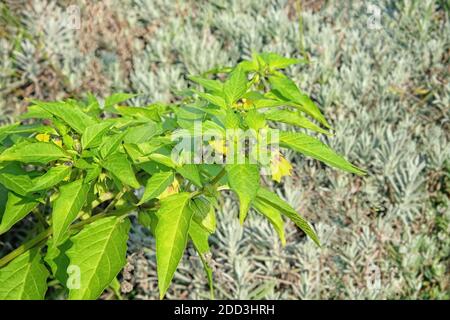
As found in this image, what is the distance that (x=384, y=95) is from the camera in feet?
8.40

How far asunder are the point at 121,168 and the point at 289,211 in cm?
28

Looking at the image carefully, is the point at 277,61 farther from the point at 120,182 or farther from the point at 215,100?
the point at 120,182

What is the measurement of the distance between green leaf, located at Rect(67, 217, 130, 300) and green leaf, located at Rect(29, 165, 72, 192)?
0.10m

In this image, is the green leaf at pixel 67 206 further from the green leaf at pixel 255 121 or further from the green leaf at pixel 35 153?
the green leaf at pixel 255 121

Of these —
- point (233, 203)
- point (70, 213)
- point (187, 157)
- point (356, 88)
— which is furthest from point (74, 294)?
point (356, 88)

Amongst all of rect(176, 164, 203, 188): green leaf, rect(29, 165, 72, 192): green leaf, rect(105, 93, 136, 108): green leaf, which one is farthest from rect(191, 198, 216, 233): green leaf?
rect(105, 93, 136, 108): green leaf

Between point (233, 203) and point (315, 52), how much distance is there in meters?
0.82

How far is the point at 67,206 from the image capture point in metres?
1.02

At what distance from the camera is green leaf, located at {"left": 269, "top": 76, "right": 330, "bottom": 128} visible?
1260 millimetres

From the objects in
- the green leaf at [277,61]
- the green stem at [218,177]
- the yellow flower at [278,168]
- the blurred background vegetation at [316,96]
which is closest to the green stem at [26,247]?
the green stem at [218,177]

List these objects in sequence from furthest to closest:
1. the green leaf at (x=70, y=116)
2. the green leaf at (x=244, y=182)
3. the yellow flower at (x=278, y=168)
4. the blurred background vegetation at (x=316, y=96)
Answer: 1. the blurred background vegetation at (x=316, y=96)
2. the yellow flower at (x=278, y=168)
3. the green leaf at (x=70, y=116)
4. the green leaf at (x=244, y=182)

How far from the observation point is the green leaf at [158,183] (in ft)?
3.28

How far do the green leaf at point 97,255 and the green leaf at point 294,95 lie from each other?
0.41 meters
